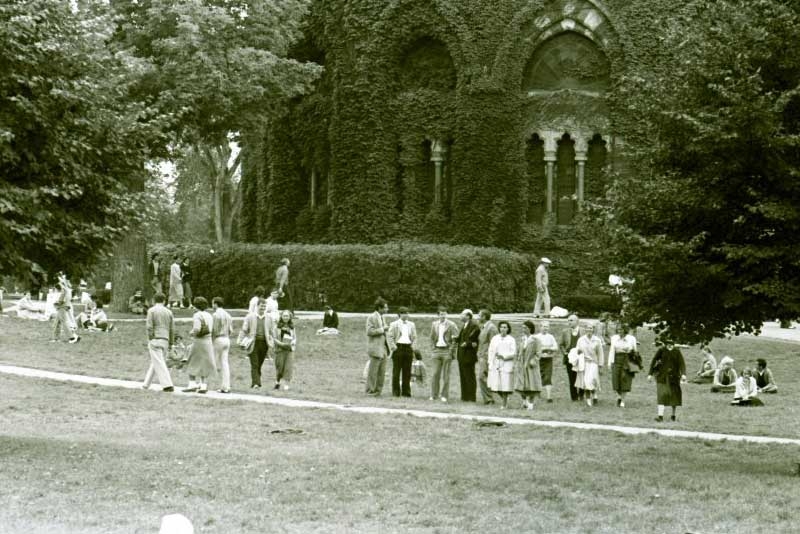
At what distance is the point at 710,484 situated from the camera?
13953 millimetres

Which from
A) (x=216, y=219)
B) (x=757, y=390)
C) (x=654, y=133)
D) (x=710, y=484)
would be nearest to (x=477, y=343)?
(x=757, y=390)

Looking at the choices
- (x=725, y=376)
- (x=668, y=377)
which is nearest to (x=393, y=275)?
(x=725, y=376)

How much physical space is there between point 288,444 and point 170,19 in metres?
19.5

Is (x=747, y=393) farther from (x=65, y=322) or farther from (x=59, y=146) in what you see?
(x=65, y=322)

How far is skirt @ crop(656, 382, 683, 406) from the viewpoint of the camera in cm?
2070

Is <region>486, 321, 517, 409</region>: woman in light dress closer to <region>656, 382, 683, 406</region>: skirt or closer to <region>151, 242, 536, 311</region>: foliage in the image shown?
<region>656, 382, 683, 406</region>: skirt

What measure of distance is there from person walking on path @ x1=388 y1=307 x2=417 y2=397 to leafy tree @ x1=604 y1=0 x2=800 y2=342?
7.87 meters

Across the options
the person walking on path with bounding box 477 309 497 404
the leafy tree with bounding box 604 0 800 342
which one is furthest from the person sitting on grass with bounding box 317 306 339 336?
the leafy tree with bounding box 604 0 800 342

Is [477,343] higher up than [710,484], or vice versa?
[477,343]

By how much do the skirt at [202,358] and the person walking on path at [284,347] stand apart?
1.42 meters

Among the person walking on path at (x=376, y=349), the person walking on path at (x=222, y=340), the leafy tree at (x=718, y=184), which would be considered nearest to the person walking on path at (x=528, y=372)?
the person walking on path at (x=376, y=349)

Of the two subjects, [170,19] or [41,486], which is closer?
[41,486]

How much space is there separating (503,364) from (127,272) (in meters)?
16.5

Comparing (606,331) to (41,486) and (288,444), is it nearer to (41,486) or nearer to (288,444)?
(288,444)
